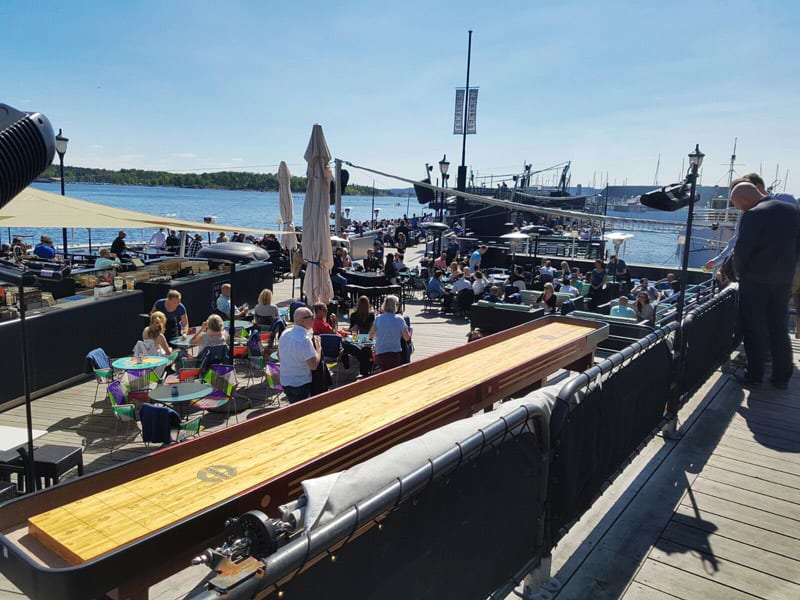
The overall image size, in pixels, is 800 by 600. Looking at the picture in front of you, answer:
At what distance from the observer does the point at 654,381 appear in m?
4.03

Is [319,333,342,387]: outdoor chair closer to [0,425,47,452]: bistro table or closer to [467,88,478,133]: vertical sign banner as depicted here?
[0,425,47,452]: bistro table

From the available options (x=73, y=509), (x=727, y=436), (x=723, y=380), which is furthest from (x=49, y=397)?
(x=723, y=380)

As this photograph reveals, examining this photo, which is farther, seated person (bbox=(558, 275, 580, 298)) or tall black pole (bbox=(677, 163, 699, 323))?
seated person (bbox=(558, 275, 580, 298))

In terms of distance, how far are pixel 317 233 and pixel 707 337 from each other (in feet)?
21.6

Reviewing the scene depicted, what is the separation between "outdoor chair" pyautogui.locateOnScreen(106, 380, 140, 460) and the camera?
6148mm

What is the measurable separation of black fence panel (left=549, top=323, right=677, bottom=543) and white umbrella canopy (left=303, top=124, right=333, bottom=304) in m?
6.83

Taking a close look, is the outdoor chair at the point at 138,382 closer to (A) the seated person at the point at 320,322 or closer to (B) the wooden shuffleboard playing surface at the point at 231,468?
(A) the seated person at the point at 320,322

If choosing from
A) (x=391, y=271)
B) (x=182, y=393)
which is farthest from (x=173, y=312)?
(x=391, y=271)

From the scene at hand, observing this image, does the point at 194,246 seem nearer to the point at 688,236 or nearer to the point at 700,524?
the point at 688,236

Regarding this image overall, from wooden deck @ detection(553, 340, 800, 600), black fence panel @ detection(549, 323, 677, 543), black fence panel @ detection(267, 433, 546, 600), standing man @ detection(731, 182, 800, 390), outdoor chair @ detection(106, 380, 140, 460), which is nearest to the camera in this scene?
black fence panel @ detection(267, 433, 546, 600)

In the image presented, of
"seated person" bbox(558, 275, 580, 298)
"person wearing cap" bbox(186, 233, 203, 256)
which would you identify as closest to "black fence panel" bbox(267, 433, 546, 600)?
"seated person" bbox(558, 275, 580, 298)

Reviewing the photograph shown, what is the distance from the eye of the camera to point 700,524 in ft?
11.5

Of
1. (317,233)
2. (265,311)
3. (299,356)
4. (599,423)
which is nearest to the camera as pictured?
(599,423)

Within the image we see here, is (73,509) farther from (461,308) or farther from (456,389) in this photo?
(461,308)
